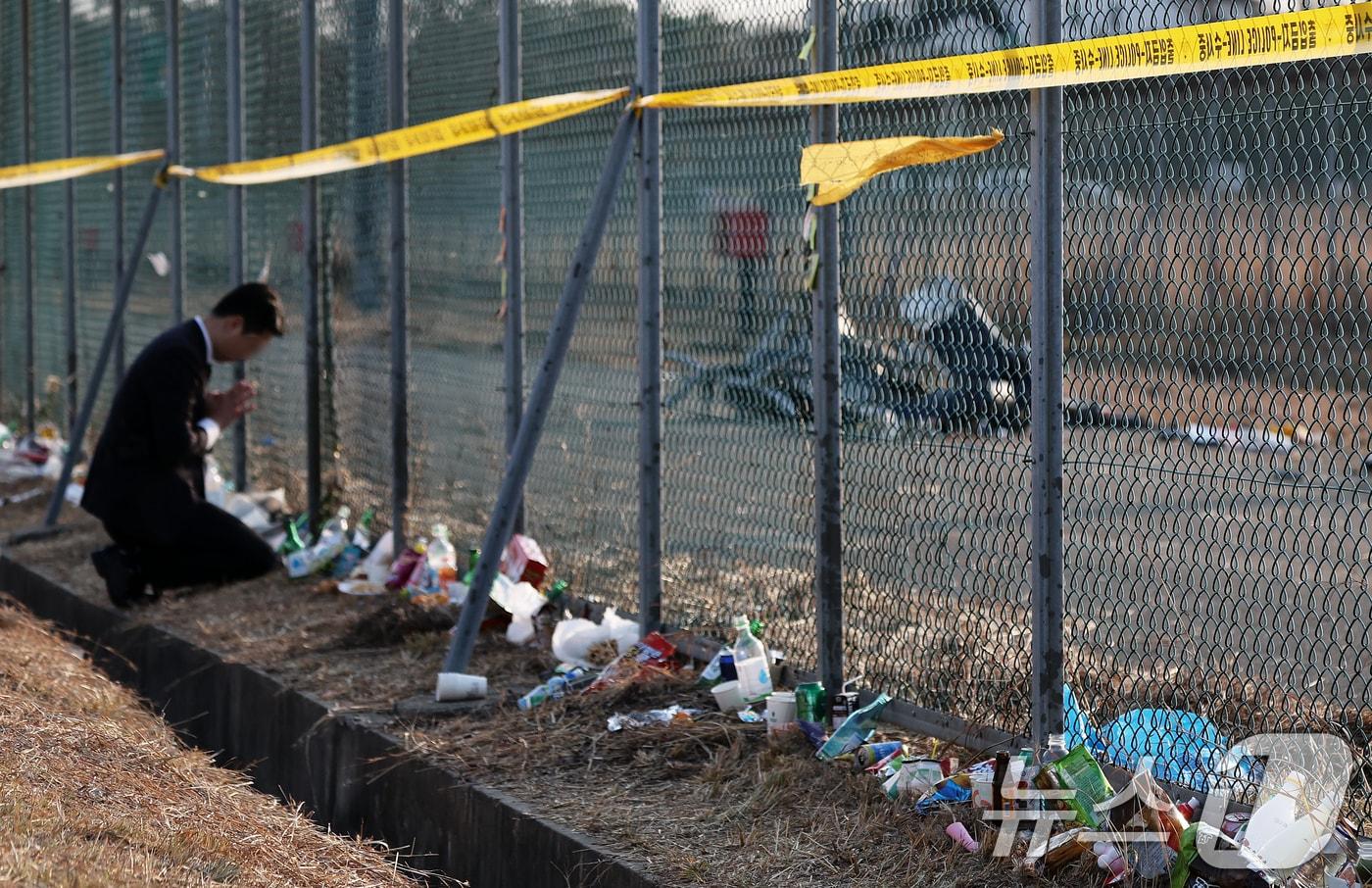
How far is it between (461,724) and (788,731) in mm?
1213

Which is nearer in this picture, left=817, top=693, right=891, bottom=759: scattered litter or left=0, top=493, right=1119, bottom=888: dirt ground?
left=0, top=493, right=1119, bottom=888: dirt ground

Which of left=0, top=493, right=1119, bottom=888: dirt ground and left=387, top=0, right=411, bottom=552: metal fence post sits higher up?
left=387, top=0, right=411, bottom=552: metal fence post

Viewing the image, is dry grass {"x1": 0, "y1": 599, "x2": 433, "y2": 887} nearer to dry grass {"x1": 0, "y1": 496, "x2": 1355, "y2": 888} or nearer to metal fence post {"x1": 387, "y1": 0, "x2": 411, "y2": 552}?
dry grass {"x1": 0, "y1": 496, "x2": 1355, "y2": 888}

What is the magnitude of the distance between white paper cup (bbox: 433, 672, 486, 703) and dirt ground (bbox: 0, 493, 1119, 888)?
0.08 meters

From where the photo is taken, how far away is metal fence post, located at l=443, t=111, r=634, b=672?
5863 mm

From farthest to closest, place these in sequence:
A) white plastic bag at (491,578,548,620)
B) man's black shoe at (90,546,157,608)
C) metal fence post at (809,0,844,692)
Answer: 1. man's black shoe at (90,546,157,608)
2. white plastic bag at (491,578,548,620)
3. metal fence post at (809,0,844,692)

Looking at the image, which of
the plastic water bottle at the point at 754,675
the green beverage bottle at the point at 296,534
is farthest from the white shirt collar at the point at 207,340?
the plastic water bottle at the point at 754,675

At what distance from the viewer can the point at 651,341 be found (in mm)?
6164

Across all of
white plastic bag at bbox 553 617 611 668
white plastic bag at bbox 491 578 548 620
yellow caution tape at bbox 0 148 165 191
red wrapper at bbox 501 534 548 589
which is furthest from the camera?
yellow caution tape at bbox 0 148 165 191

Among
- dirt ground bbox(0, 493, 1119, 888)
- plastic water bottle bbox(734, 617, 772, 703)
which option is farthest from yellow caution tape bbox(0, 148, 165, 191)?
plastic water bottle bbox(734, 617, 772, 703)

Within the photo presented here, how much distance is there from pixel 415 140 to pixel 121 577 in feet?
8.32

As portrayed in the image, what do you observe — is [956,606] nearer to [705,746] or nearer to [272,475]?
[705,746]

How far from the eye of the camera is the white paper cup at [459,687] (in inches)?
227

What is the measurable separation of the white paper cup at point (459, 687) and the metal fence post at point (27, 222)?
28.1 feet
